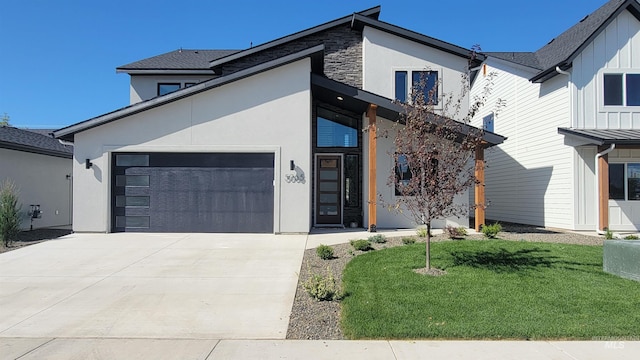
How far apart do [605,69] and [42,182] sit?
21141mm

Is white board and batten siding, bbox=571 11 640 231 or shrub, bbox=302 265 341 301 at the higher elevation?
white board and batten siding, bbox=571 11 640 231

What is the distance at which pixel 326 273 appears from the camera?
7457mm

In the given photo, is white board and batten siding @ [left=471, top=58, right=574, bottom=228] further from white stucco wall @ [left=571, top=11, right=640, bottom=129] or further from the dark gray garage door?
the dark gray garage door

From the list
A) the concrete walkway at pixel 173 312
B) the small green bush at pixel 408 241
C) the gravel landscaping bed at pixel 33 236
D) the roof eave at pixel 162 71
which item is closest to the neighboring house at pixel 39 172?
the gravel landscaping bed at pixel 33 236

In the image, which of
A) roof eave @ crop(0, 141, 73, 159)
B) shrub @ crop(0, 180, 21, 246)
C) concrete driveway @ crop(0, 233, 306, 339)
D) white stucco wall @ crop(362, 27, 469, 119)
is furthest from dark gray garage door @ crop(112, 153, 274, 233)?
white stucco wall @ crop(362, 27, 469, 119)

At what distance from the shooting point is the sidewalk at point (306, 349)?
4.32 meters

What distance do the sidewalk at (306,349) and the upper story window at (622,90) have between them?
12260 millimetres

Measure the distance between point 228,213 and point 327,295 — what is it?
6.92m

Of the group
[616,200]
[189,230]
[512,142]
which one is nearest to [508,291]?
[189,230]

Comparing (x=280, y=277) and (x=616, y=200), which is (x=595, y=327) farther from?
(x=616, y=200)

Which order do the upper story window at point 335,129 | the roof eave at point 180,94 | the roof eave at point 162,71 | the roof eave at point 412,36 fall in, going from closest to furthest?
the roof eave at point 180,94, the upper story window at point 335,129, the roof eave at point 412,36, the roof eave at point 162,71

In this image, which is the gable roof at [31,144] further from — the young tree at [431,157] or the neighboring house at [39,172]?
the young tree at [431,157]

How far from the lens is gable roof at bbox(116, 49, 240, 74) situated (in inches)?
690

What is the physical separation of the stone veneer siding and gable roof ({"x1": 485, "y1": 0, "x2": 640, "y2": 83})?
687 centimetres
